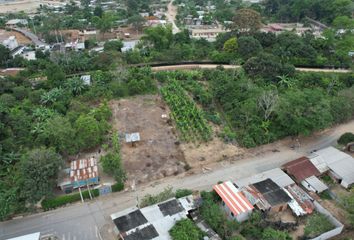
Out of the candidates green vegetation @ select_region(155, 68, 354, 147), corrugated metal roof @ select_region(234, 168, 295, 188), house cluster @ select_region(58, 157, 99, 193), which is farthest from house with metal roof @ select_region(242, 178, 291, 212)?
house cluster @ select_region(58, 157, 99, 193)

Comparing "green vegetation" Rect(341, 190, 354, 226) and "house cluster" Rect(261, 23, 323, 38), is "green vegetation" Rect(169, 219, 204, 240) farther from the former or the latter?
"house cluster" Rect(261, 23, 323, 38)

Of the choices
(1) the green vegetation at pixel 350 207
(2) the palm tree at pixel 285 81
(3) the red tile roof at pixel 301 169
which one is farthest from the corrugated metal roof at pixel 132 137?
(2) the palm tree at pixel 285 81

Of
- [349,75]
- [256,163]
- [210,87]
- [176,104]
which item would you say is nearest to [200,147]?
[256,163]

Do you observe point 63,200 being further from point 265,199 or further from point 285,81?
point 285,81

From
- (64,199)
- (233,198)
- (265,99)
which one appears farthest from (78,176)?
(265,99)

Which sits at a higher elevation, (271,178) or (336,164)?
(336,164)

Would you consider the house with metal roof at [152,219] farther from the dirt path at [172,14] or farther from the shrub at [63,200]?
the dirt path at [172,14]

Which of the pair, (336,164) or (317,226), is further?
(336,164)

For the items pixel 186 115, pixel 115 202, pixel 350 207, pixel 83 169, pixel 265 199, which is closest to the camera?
pixel 350 207
